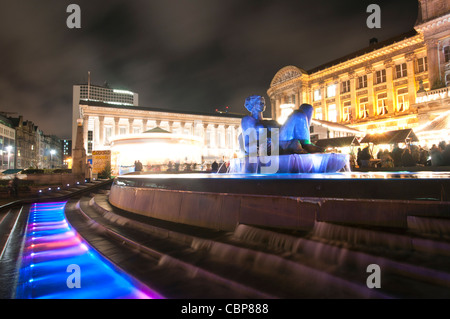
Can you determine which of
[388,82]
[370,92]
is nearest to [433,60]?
[388,82]

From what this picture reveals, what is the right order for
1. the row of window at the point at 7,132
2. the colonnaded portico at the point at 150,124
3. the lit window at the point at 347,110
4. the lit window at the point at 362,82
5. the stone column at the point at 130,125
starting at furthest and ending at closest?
the row of window at the point at 7,132 → the stone column at the point at 130,125 → the colonnaded portico at the point at 150,124 → the lit window at the point at 347,110 → the lit window at the point at 362,82

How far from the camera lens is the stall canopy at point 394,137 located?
790 inches

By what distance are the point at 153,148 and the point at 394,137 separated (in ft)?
78.1

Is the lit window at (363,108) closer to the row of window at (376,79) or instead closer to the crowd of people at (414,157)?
the row of window at (376,79)

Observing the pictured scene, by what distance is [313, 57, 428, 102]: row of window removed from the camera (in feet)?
113

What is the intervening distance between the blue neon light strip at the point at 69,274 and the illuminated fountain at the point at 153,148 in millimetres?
22450

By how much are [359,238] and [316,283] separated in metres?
0.87

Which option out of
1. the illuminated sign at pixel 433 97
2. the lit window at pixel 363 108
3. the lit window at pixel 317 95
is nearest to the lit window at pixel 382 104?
the lit window at pixel 363 108

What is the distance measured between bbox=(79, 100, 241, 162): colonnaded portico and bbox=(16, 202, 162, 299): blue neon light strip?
147 feet

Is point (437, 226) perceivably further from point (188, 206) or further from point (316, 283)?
point (188, 206)

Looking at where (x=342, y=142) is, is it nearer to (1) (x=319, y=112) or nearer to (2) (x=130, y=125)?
(1) (x=319, y=112)

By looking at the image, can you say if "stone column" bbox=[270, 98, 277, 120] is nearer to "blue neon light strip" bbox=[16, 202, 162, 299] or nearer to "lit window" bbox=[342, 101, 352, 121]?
"lit window" bbox=[342, 101, 352, 121]

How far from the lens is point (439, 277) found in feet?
6.63

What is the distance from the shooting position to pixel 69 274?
11.7 ft
